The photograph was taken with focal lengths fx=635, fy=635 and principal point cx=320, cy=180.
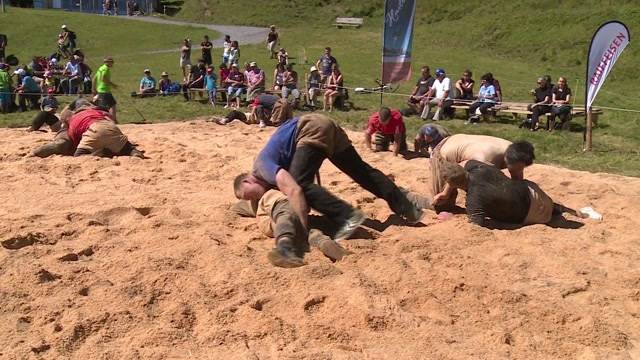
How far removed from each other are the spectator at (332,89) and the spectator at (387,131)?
15.7ft

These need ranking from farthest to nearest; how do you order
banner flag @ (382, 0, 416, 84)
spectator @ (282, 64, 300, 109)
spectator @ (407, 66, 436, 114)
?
spectator @ (282, 64, 300, 109)
spectator @ (407, 66, 436, 114)
banner flag @ (382, 0, 416, 84)

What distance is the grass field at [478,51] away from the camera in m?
11.5

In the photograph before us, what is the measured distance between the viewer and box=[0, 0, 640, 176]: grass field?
11.5 m

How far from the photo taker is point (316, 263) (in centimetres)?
472

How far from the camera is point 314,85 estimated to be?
15508mm

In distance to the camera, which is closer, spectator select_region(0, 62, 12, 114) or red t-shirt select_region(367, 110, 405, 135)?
red t-shirt select_region(367, 110, 405, 135)

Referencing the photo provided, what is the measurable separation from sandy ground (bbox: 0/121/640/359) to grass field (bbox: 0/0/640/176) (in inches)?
171

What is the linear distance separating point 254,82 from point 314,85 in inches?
57.7

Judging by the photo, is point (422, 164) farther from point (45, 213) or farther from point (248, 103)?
point (248, 103)

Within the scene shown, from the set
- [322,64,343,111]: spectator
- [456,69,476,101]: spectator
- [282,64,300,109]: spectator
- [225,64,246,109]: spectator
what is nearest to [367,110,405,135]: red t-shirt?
[456,69,476,101]: spectator

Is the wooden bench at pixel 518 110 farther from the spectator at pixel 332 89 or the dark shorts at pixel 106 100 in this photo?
the dark shorts at pixel 106 100

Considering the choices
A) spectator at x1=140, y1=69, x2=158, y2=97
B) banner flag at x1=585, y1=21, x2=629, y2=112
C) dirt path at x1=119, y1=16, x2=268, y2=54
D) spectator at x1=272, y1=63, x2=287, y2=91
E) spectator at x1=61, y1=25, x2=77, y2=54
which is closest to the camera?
banner flag at x1=585, y1=21, x2=629, y2=112

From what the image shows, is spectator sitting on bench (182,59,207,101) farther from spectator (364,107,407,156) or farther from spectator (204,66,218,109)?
spectator (364,107,407,156)

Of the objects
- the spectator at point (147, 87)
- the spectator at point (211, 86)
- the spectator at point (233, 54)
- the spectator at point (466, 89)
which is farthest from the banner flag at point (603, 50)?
the spectator at point (233, 54)
